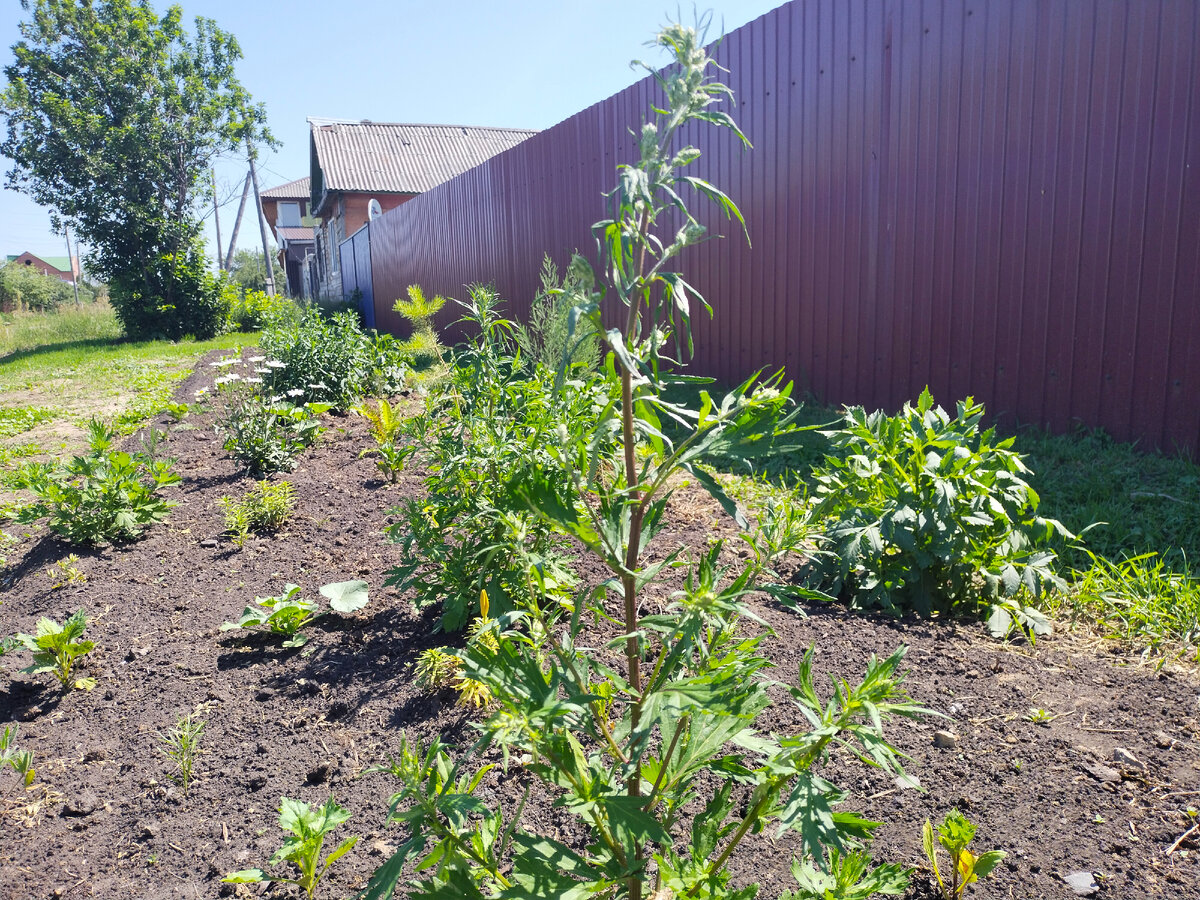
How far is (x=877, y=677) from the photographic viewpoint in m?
1.14

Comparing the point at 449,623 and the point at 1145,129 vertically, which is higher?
the point at 1145,129

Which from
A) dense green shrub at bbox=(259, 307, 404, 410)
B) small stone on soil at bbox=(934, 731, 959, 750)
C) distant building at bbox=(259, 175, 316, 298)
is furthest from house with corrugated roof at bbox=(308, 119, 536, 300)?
small stone on soil at bbox=(934, 731, 959, 750)

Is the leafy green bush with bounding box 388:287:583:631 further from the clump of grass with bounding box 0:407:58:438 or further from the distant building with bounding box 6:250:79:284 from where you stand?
the distant building with bounding box 6:250:79:284

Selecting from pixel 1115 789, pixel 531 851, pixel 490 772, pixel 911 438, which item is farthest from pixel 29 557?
pixel 1115 789

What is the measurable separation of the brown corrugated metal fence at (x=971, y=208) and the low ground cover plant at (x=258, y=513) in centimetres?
393

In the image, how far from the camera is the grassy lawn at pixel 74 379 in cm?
700

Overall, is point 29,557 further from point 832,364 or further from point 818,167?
point 818,167

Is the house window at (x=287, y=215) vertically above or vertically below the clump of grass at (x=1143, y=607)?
above

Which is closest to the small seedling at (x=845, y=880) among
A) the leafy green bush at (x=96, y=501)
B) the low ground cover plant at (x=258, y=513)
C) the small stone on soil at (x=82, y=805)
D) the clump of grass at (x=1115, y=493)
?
the small stone on soil at (x=82, y=805)

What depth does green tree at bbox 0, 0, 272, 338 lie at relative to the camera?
18312 mm

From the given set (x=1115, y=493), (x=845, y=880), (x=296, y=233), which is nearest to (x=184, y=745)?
(x=845, y=880)

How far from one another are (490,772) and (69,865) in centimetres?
93

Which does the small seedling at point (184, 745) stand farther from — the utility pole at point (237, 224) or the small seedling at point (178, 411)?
the utility pole at point (237, 224)

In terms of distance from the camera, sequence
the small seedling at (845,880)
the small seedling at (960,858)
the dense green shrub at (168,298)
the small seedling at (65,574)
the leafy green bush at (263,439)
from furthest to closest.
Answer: the dense green shrub at (168,298) < the leafy green bush at (263,439) < the small seedling at (65,574) < the small seedling at (960,858) < the small seedling at (845,880)
